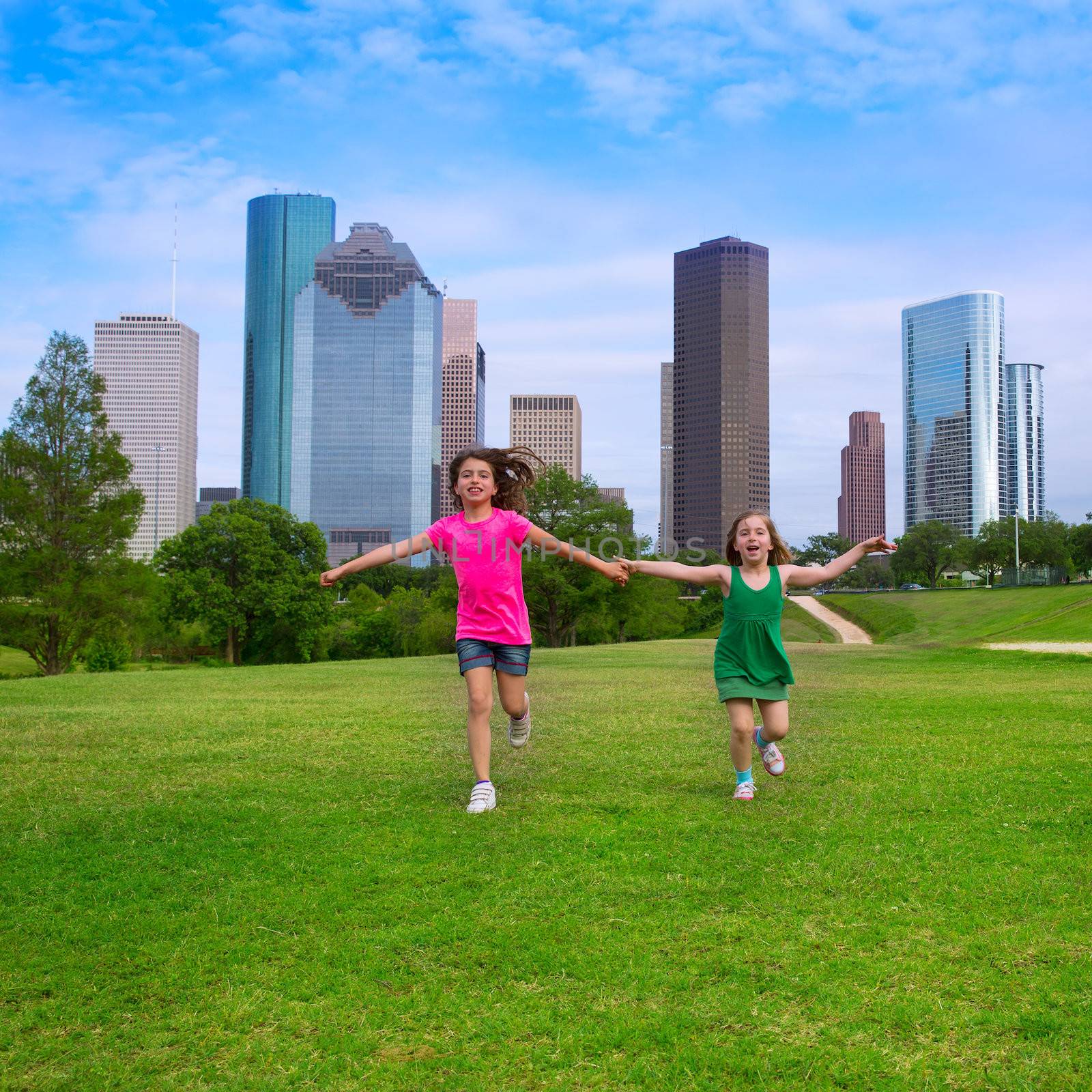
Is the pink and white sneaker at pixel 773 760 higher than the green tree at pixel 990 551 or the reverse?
the reverse

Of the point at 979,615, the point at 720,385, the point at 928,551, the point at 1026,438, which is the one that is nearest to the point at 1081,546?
the point at 928,551

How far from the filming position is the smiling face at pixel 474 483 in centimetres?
636

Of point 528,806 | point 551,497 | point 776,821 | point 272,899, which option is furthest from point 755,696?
point 551,497

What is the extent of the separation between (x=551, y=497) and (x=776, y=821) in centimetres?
3925

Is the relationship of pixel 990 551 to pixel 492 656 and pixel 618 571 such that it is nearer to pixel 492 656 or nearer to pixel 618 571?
pixel 618 571

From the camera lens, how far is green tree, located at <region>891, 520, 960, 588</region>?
3757 inches

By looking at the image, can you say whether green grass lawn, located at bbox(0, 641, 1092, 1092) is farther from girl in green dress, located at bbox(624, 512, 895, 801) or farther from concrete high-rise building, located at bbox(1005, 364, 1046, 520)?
concrete high-rise building, located at bbox(1005, 364, 1046, 520)

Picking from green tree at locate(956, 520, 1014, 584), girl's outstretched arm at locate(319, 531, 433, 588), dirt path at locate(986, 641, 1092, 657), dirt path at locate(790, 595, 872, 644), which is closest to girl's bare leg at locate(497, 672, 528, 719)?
girl's outstretched arm at locate(319, 531, 433, 588)

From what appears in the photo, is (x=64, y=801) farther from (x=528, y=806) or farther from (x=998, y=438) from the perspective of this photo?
(x=998, y=438)

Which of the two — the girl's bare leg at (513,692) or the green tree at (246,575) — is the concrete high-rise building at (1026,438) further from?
the girl's bare leg at (513,692)

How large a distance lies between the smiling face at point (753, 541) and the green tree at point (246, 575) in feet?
141

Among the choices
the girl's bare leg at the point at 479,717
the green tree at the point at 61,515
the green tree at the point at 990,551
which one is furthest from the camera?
the green tree at the point at 990,551

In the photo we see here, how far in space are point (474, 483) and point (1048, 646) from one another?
24.5 meters

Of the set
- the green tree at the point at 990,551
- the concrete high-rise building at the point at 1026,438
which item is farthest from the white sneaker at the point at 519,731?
the concrete high-rise building at the point at 1026,438
